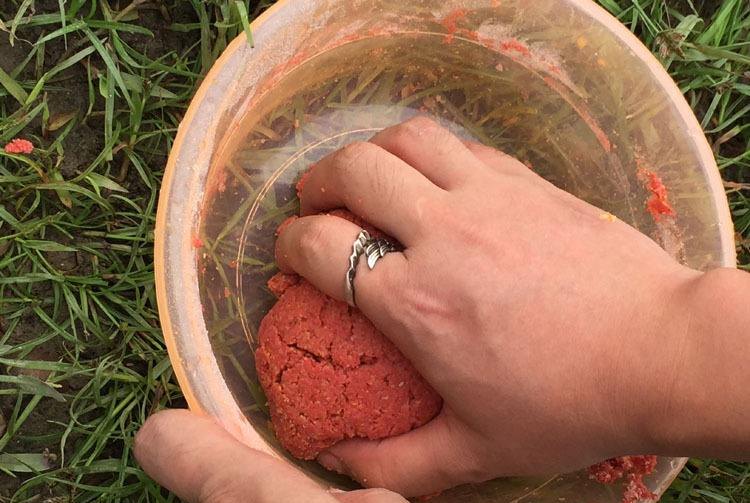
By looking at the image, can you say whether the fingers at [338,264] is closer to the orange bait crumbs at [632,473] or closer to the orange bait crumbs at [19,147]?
the orange bait crumbs at [632,473]

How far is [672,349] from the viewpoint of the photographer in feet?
3.47

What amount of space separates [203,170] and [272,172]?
288mm

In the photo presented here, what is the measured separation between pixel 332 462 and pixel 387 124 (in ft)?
2.31

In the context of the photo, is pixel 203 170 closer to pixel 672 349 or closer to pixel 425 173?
pixel 425 173

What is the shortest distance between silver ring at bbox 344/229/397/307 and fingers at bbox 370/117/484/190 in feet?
0.49

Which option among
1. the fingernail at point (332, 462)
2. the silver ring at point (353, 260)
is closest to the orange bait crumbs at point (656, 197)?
the silver ring at point (353, 260)

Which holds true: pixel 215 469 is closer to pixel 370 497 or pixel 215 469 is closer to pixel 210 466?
pixel 210 466

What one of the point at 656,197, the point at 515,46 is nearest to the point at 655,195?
the point at 656,197

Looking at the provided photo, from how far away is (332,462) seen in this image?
135 cm

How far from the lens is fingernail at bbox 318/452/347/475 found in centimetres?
134

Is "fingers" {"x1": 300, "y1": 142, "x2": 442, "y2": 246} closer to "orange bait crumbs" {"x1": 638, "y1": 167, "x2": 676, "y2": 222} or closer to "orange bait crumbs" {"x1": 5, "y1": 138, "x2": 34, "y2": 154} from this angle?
"orange bait crumbs" {"x1": 638, "y1": 167, "x2": 676, "y2": 222}

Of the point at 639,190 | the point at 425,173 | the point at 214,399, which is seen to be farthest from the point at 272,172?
the point at 639,190

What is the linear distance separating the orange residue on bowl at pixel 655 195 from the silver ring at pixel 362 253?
566mm

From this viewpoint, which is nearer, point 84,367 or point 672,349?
point 672,349
